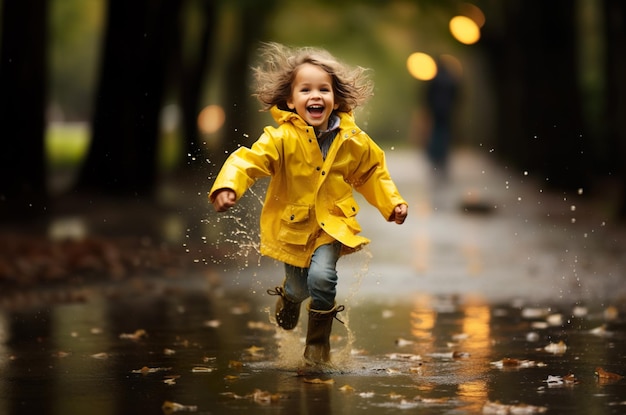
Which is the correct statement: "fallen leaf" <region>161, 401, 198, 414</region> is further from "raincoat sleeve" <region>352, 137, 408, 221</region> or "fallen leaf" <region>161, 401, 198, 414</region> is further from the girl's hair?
the girl's hair

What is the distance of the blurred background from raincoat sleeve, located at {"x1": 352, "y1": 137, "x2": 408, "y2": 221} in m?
1.60

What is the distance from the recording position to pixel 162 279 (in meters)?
13.8

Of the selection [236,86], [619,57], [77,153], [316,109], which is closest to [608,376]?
[316,109]

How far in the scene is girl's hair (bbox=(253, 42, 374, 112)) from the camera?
8.13 m

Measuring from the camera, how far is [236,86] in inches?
1689

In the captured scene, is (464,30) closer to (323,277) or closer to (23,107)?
(23,107)

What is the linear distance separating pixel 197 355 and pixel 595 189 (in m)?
21.4

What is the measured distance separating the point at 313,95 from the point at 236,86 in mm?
35068

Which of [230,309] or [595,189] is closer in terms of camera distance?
[230,309]

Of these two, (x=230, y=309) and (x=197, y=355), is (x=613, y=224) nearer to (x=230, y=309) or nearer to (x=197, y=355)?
(x=230, y=309)

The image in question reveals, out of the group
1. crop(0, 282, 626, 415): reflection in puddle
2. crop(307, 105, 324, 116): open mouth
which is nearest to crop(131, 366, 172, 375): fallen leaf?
crop(0, 282, 626, 415): reflection in puddle

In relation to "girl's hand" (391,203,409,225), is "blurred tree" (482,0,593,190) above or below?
above

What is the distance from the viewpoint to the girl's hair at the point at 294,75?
8133 millimetres

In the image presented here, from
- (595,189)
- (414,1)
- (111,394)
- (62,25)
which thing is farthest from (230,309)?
(62,25)
